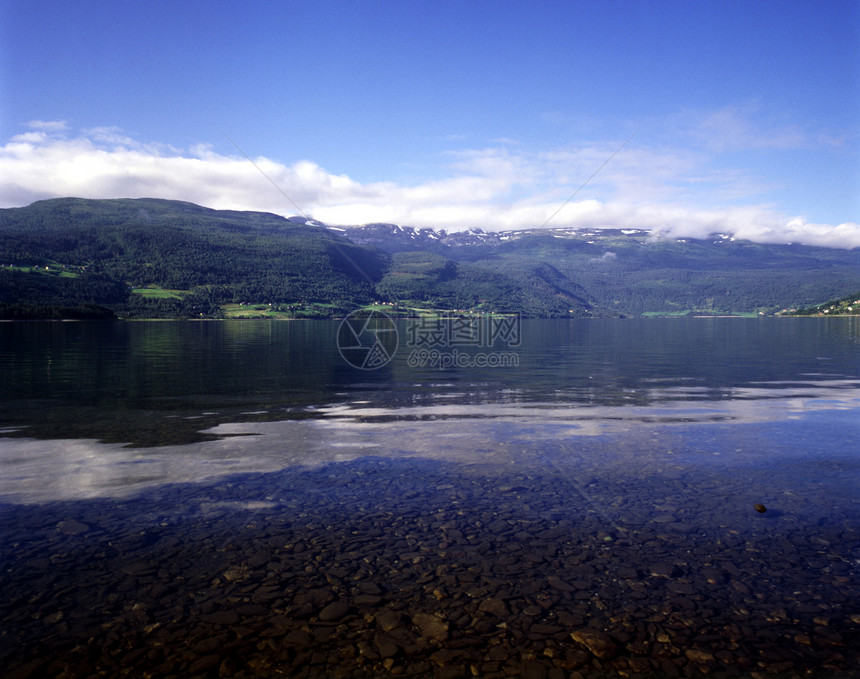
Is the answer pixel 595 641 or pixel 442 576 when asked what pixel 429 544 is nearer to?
pixel 442 576

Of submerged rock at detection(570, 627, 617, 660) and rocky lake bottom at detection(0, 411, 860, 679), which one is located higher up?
rocky lake bottom at detection(0, 411, 860, 679)

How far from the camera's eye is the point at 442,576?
1047cm

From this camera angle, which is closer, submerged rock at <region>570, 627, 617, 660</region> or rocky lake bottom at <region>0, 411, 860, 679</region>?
rocky lake bottom at <region>0, 411, 860, 679</region>

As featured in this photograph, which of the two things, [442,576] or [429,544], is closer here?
[442,576]

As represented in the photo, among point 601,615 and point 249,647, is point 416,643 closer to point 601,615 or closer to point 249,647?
point 249,647

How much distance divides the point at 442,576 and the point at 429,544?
52.8 inches

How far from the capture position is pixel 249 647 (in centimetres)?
836

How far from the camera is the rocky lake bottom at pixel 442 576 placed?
8.20 metres

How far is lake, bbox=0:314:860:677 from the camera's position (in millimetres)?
8352

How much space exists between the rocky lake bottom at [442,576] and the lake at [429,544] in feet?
0.16

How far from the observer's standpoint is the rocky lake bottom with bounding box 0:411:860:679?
8.20 m

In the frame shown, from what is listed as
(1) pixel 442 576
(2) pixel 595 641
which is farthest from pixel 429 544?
(2) pixel 595 641

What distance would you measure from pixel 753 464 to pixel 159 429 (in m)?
22.1

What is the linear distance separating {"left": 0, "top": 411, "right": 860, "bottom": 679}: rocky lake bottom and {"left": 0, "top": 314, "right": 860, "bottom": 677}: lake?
0.05 m
